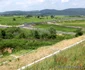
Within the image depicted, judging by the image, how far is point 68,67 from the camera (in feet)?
26.2

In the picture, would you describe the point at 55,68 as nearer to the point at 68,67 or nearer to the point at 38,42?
the point at 68,67

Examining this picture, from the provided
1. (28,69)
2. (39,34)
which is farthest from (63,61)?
(39,34)

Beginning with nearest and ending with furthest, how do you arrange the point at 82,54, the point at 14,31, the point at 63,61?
1. the point at 63,61
2. the point at 82,54
3. the point at 14,31

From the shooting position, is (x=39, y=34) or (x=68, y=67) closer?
(x=68, y=67)

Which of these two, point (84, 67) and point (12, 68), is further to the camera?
point (12, 68)

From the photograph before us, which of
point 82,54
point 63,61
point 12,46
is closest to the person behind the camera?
point 63,61

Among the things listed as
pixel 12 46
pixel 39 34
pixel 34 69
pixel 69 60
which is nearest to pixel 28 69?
pixel 34 69

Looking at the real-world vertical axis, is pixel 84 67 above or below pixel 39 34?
above

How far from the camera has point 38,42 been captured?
37.1 metres

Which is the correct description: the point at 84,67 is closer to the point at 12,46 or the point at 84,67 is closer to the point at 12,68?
the point at 12,68

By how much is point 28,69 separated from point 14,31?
61.8 metres

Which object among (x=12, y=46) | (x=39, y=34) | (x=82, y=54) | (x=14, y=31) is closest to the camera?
(x=82, y=54)

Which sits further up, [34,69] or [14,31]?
[34,69]

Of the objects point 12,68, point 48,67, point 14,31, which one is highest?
point 48,67
